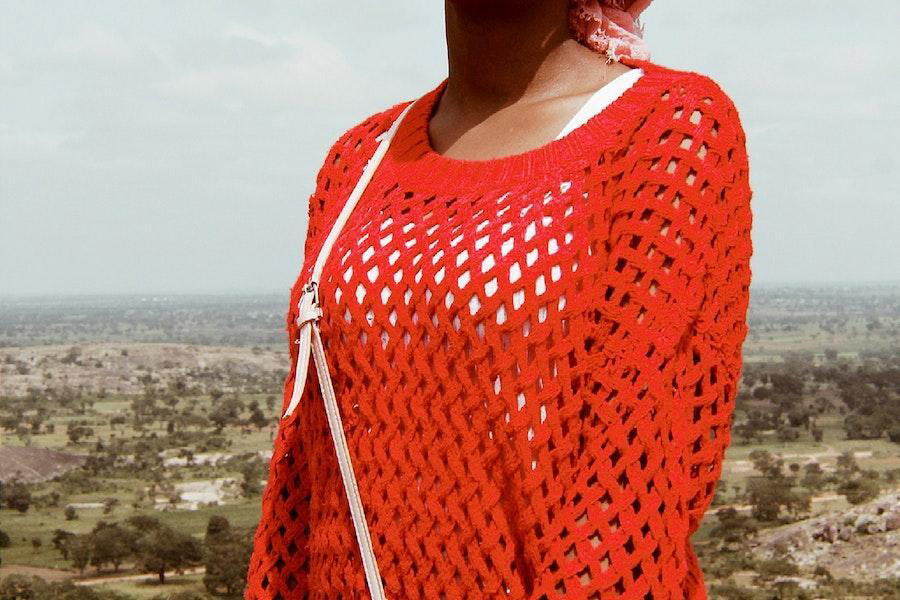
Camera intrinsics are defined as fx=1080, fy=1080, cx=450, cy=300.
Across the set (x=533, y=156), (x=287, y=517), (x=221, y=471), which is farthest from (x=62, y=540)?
(x=533, y=156)

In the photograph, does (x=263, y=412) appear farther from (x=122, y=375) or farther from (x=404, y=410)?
(x=404, y=410)

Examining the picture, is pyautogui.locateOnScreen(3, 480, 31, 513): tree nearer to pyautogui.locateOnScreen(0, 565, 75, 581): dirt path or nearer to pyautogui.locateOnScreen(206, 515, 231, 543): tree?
pyautogui.locateOnScreen(0, 565, 75, 581): dirt path

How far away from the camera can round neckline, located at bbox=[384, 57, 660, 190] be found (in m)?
0.93

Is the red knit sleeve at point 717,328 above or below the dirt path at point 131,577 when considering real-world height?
above

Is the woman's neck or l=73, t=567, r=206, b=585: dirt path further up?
the woman's neck

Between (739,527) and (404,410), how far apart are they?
23.4 m

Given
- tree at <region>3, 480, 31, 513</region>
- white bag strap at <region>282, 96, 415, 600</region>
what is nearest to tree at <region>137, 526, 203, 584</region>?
tree at <region>3, 480, 31, 513</region>

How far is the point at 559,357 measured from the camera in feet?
2.84

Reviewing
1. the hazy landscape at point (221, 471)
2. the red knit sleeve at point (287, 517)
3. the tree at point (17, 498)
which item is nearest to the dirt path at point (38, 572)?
the hazy landscape at point (221, 471)

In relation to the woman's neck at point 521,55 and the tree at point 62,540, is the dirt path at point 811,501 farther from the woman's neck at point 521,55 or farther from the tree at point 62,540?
the woman's neck at point 521,55

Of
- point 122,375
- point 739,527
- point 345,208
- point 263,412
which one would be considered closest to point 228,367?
point 122,375

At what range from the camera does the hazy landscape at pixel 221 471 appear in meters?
21.2

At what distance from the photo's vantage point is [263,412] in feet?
120

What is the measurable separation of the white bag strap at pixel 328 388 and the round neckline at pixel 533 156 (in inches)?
4.0
